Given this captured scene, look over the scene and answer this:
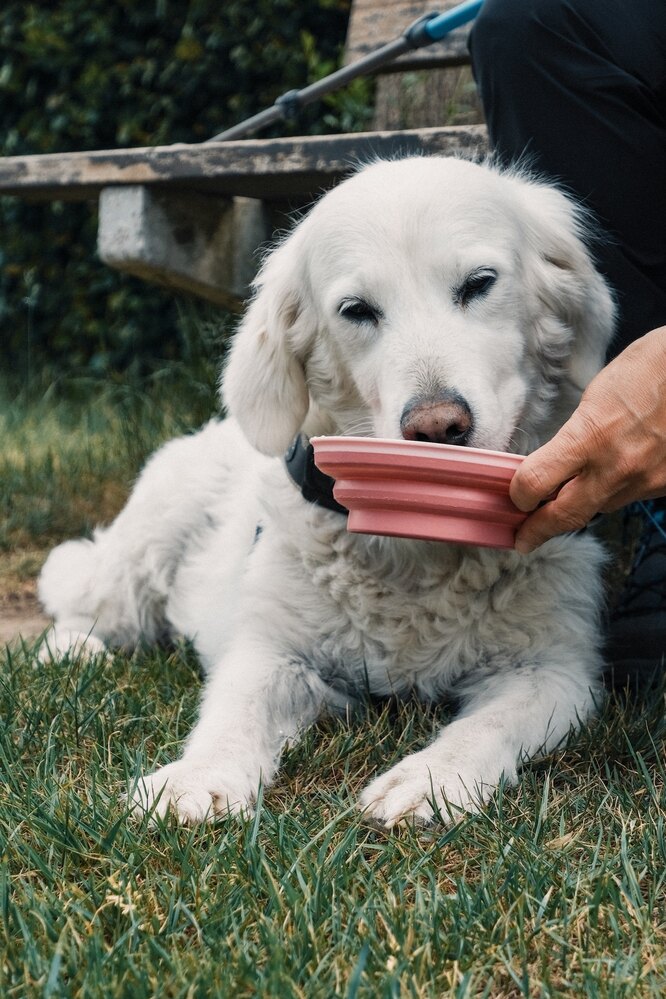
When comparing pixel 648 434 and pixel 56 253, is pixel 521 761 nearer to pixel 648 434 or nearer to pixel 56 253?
pixel 648 434

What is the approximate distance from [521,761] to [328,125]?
13.8ft

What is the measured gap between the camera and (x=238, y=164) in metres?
3.31

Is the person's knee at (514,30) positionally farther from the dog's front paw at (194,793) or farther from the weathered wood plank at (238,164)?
the dog's front paw at (194,793)

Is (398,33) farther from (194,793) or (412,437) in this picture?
(194,793)

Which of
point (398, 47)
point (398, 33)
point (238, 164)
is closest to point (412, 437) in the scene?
point (238, 164)

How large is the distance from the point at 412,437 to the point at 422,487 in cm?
17

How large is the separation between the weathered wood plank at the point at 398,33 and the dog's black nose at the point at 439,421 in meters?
2.38

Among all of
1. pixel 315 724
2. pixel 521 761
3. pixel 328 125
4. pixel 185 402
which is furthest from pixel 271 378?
pixel 328 125

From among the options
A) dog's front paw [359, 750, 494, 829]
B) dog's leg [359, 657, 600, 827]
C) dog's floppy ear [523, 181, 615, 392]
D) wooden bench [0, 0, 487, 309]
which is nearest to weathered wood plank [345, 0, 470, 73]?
wooden bench [0, 0, 487, 309]

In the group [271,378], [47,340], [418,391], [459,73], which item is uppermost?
[459,73]

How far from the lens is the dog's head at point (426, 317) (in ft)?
6.53

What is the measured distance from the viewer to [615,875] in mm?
1492

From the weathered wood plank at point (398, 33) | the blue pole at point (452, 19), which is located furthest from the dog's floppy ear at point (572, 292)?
the weathered wood plank at point (398, 33)

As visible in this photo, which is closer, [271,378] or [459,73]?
[271,378]
